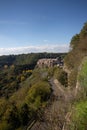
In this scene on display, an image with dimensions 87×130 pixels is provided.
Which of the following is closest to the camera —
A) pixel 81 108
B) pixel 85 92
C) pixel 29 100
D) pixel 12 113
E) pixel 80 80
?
pixel 81 108

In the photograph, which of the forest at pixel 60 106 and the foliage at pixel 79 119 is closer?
the foliage at pixel 79 119

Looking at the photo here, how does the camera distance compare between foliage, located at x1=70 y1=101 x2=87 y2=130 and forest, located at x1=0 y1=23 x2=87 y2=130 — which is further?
forest, located at x1=0 y1=23 x2=87 y2=130

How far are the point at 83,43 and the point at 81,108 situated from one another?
15.6 m

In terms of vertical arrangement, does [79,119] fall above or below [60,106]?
above

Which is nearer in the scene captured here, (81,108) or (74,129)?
(74,129)

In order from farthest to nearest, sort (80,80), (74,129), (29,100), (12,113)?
(29,100) → (12,113) → (80,80) → (74,129)

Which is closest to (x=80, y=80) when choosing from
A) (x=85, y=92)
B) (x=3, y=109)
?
(x=85, y=92)

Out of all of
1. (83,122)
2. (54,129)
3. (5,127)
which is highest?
(83,122)

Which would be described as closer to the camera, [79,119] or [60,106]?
[79,119]

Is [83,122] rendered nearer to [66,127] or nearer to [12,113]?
[66,127]

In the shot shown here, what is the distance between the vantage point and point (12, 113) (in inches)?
799

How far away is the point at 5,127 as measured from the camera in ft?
62.4

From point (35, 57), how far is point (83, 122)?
107m

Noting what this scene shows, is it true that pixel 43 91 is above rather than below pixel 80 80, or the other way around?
below
